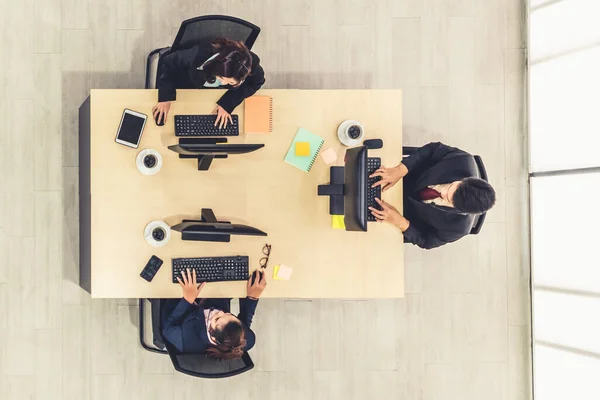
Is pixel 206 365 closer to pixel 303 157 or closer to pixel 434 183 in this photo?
pixel 303 157

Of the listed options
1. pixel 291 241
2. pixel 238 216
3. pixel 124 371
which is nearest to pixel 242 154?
pixel 238 216

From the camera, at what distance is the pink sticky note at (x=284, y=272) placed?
2475 millimetres

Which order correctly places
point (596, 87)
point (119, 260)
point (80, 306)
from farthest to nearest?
point (80, 306)
point (596, 87)
point (119, 260)

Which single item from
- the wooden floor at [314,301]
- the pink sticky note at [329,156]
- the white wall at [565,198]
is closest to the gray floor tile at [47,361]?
the wooden floor at [314,301]

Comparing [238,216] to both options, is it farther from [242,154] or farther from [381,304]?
[381,304]

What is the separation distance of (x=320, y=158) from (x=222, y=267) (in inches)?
29.4

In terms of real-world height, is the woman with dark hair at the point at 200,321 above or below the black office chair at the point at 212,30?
below

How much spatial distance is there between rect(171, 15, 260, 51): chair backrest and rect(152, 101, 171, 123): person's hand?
287 millimetres

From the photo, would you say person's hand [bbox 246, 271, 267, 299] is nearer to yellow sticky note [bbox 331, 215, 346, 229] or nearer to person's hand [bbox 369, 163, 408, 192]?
yellow sticky note [bbox 331, 215, 346, 229]

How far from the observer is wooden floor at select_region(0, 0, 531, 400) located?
3084 millimetres

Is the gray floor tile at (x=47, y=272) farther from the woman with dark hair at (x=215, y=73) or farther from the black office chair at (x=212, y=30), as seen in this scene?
the black office chair at (x=212, y=30)

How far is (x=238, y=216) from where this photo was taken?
2467mm

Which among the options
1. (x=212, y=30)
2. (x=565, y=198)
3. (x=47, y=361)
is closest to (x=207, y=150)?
(x=212, y=30)

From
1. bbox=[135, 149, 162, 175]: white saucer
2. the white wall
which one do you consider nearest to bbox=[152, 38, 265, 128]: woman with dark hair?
bbox=[135, 149, 162, 175]: white saucer
